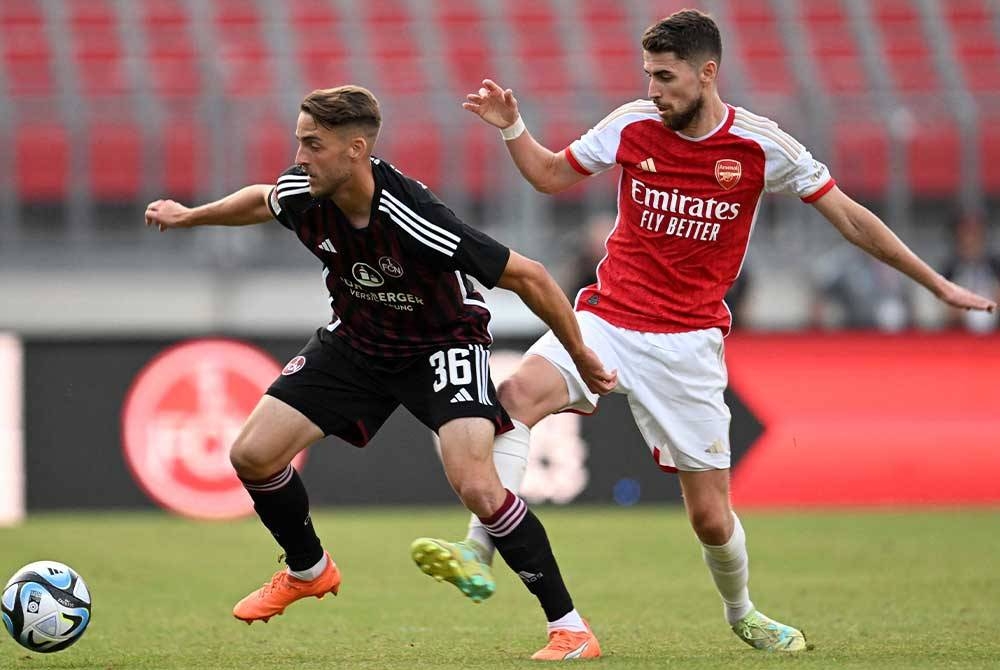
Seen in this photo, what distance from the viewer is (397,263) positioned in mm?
5605

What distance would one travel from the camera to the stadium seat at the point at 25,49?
52.2 feet

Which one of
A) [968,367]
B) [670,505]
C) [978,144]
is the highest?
[978,144]

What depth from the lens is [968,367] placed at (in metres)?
12.1

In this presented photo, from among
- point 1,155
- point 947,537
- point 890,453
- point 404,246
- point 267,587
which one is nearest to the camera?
point 404,246

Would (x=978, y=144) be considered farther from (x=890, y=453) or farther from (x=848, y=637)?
(x=848, y=637)

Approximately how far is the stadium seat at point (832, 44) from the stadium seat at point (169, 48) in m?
6.74

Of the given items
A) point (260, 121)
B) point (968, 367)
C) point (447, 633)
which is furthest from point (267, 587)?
point (260, 121)

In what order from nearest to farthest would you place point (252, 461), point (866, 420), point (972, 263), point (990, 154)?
point (252, 461)
point (866, 420)
point (972, 263)
point (990, 154)

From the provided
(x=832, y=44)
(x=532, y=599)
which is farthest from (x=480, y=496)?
(x=832, y=44)

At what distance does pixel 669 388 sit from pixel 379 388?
43.3 inches

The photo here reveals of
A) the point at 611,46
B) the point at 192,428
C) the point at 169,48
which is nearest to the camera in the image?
the point at 192,428

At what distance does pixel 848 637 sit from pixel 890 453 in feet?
19.2

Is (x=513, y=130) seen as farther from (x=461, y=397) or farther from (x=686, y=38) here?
(x=461, y=397)

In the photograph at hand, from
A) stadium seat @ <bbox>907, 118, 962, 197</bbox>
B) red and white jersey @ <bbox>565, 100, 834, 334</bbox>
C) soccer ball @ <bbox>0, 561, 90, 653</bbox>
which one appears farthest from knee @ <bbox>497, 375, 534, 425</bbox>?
stadium seat @ <bbox>907, 118, 962, 197</bbox>
